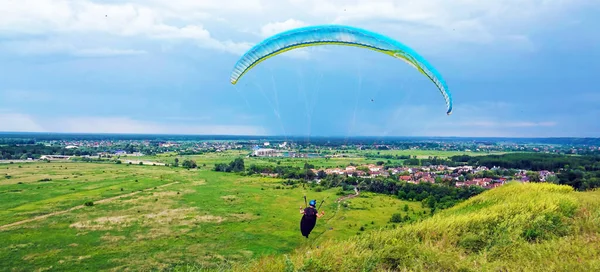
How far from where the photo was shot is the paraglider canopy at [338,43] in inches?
359

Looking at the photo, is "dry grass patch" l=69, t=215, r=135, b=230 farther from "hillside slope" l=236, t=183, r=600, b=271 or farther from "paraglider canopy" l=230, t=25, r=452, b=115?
"hillside slope" l=236, t=183, r=600, b=271

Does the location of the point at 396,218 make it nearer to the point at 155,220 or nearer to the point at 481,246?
the point at 155,220

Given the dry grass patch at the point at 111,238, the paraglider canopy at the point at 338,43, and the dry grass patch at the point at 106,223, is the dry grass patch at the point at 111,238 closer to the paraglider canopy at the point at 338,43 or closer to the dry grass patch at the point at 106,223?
the dry grass patch at the point at 106,223

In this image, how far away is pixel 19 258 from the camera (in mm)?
23703

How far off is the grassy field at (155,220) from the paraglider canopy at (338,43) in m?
7.39

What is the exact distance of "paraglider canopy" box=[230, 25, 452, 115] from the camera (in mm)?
9125

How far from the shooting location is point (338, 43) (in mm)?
9508

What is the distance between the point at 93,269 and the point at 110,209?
17.3 meters

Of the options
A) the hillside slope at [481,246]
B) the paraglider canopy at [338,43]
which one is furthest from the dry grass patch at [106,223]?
the hillside slope at [481,246]

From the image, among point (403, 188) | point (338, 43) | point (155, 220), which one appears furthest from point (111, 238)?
point (403, 188)

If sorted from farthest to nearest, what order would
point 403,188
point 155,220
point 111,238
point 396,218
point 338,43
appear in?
1. point 403,188
2. point 396,218
3. point 155,220
4. point 111,238
5. point 338,43

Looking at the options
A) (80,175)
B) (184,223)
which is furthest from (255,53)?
Answer: (80,175)

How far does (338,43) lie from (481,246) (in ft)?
20.6

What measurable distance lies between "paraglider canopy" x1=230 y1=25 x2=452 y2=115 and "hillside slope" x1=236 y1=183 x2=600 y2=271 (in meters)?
4.32
